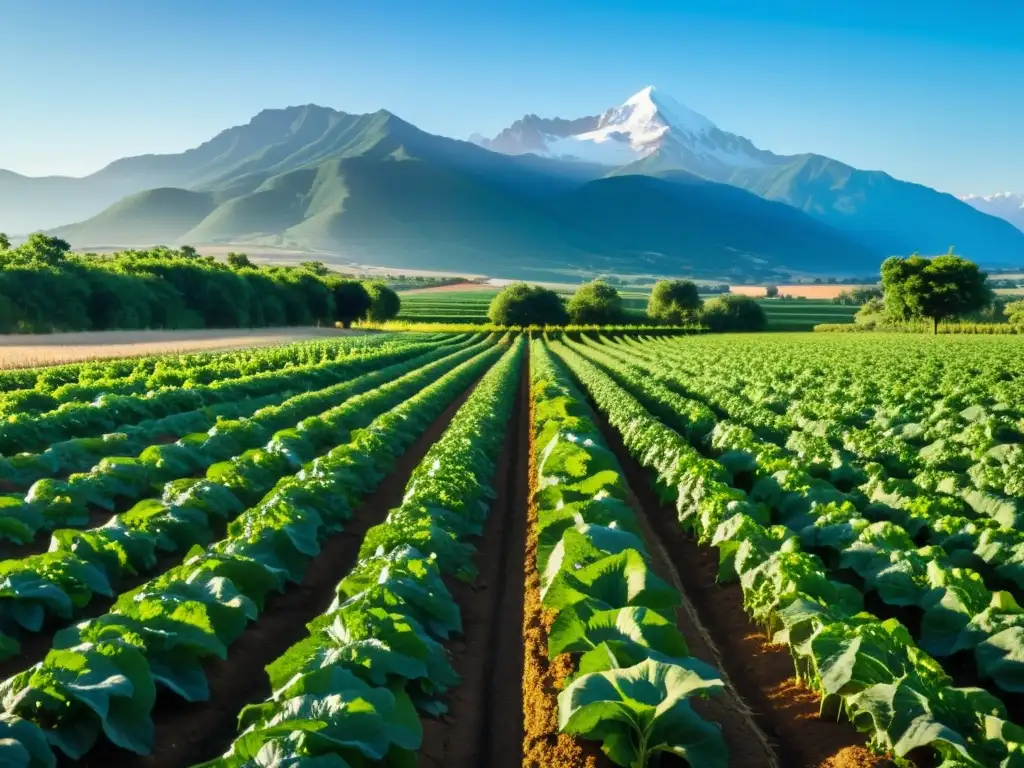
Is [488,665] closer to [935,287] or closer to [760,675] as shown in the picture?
[760,675]

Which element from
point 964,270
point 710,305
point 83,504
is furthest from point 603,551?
point 710,305

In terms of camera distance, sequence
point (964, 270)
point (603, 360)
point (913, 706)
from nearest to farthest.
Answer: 1. point (913, 706)
2. point (603, 360)
3. point (964, 270)

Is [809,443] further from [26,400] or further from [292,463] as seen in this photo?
[26,400]

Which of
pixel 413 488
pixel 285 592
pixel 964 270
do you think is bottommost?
pixel 285 592

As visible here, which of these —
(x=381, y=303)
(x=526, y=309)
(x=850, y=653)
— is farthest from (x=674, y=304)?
(x=850, y=653)

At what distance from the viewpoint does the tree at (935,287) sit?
6962cm

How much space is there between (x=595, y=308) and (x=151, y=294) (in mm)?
54191

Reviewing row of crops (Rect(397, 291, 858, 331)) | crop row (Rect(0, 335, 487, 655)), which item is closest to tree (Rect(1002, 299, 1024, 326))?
row of crops (Rect(397, 291, 858, 331))

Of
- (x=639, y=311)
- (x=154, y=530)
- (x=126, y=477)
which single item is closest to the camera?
(x=154, y=530)

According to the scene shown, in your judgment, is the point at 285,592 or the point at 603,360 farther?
the point at 603,360

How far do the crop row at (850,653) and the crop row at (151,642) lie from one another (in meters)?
4.06

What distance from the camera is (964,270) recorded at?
228 feet

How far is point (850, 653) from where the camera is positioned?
16.9ft

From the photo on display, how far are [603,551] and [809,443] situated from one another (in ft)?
24.0
